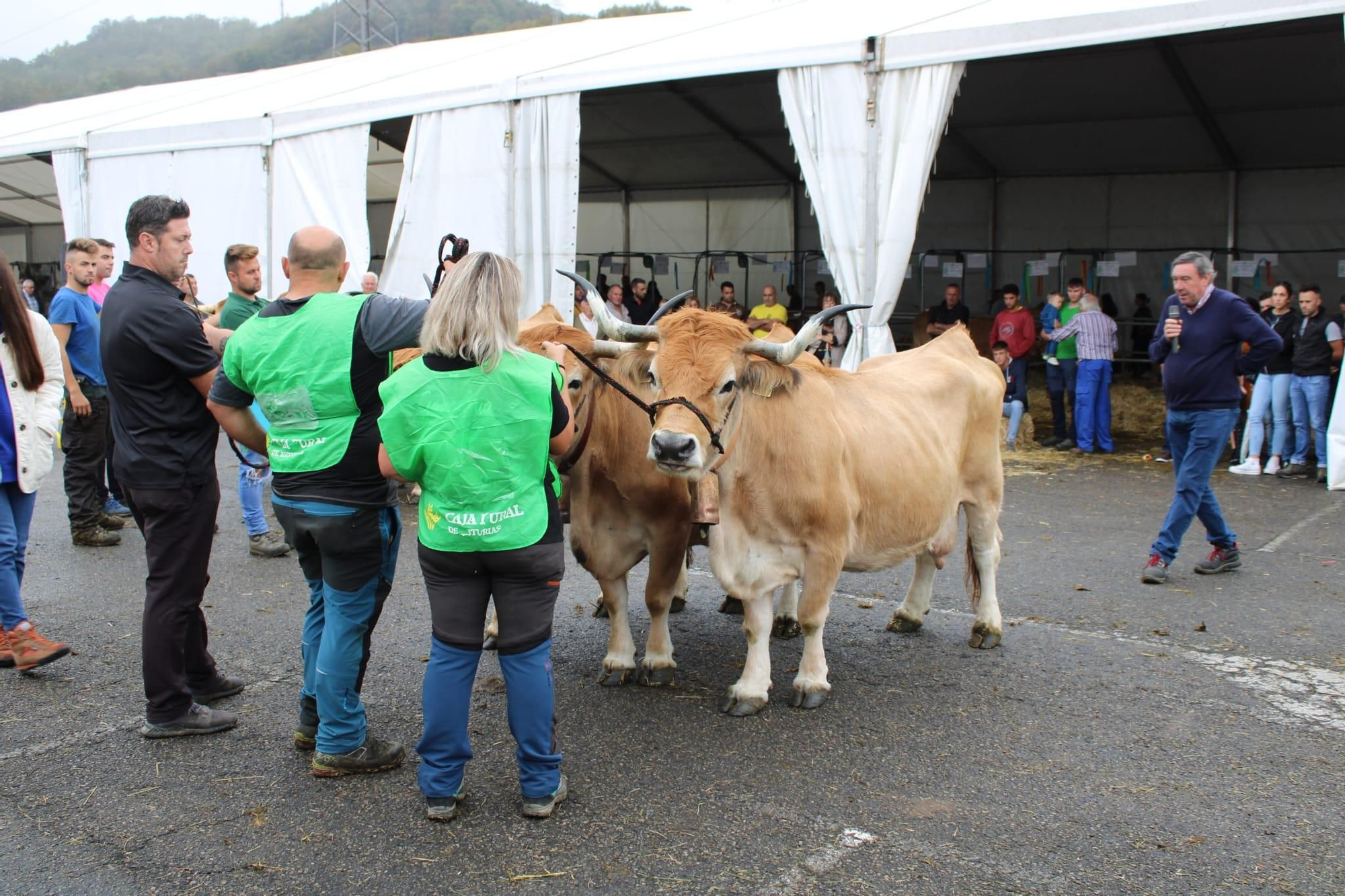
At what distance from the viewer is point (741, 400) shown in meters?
4.43

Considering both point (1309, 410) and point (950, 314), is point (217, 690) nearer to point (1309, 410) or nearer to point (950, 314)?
point (1309, 410)

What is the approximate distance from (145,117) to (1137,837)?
53.7 ft

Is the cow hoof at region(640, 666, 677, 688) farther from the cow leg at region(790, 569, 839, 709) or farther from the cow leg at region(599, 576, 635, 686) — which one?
the cow leg at region(790, 569, 839, 709)

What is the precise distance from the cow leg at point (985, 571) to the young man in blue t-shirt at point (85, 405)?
5.61 m

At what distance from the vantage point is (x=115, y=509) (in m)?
8.54

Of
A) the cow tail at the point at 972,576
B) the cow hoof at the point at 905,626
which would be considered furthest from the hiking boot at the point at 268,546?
the cow tail at the point at 972,576

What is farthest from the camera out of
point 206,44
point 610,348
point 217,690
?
point 206,44

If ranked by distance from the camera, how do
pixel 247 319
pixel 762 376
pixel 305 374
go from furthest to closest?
pixel 247 319, pixel 762 376, pixel 305 374

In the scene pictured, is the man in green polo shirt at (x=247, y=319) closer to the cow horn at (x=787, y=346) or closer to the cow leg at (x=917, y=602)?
the cow horn at (x=787, y=346)

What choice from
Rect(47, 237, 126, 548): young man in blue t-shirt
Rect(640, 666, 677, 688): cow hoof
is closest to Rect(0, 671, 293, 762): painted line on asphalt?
Rect(640, 666, 677, 688): cow hoof

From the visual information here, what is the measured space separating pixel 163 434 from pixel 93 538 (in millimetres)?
3972

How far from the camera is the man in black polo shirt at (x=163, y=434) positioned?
4.07 m

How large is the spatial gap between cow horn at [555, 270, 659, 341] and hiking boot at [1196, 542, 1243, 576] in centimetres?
398

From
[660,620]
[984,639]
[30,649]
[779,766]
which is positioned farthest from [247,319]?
[984,639]
